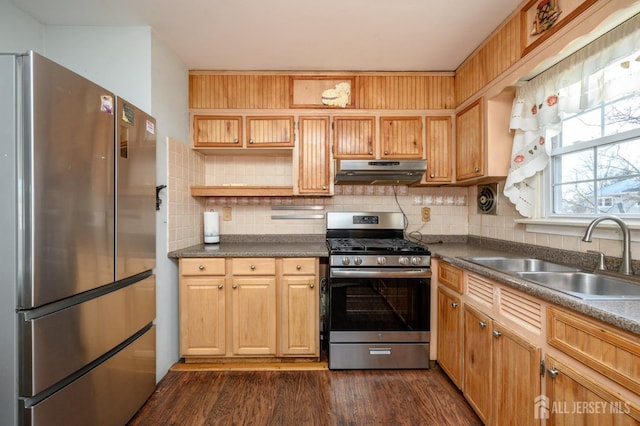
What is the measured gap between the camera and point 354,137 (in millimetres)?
2527

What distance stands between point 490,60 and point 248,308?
2.61 metres

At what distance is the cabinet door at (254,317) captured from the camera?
86.1 inches

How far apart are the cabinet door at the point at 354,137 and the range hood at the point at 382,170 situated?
0.15m

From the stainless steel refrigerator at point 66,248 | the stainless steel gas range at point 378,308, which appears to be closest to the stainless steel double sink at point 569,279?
the stainless steel gas range at point 378,308

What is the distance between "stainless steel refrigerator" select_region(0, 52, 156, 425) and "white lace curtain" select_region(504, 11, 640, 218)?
2477 mm

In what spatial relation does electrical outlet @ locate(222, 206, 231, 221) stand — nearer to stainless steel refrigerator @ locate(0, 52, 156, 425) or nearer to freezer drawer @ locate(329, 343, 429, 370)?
stainless steel refrigerator @ locate(0, 52, 156, 425)

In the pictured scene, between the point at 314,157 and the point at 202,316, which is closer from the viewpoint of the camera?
the point at 202,316

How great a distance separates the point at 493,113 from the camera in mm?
2045

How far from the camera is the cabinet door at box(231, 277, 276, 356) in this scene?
219cm

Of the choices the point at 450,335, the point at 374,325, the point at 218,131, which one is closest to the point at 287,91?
the point at 218,131

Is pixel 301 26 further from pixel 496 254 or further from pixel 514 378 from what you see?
pixel 514 378

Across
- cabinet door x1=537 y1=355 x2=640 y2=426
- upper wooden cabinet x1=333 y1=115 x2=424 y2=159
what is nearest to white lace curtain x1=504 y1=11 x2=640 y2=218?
upper wooden cabinet x1=333 y1=115 x2=424 y2=159

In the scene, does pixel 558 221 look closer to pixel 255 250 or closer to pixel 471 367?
pixel 471 367

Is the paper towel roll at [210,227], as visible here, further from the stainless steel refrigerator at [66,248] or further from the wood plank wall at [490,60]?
the wood plank wall at [490,60]
